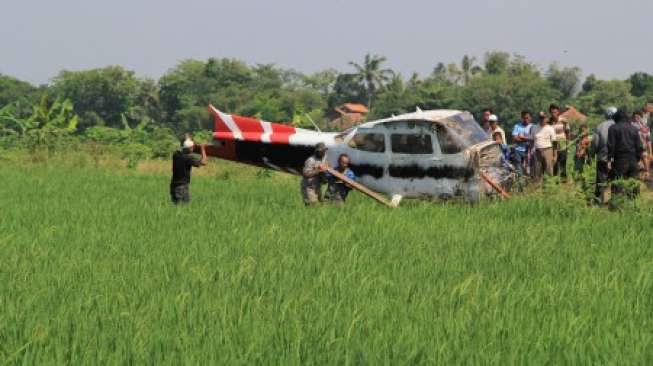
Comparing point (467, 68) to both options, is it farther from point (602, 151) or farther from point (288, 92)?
point (602, 151)

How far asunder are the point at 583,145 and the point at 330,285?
10.4 meters

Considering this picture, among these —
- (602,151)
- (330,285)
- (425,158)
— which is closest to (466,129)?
(425,158)

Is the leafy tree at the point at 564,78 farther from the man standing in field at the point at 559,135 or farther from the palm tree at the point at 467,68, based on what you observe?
the man standing in field at the point at 559,135

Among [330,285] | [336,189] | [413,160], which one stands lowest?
[330,285]

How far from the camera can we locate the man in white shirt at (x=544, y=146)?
14.9m

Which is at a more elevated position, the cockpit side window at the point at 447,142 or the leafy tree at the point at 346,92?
the leafy tree at the point at 346,92

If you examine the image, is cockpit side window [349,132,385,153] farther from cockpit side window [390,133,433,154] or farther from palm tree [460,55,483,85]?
palm tree [460,55,483,85]

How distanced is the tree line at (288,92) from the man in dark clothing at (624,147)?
2687 inches

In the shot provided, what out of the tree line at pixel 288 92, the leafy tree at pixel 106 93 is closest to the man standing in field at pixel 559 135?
the tree line at pixel 288 92

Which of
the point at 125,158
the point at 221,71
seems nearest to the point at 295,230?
the point at 125,158

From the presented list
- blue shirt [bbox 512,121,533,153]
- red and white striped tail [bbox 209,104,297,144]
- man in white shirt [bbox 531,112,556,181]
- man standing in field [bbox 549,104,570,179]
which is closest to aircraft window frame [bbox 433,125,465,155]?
man in white shirt [bbox 531,112,556,181]

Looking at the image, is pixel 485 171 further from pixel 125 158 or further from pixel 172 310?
pixel 125 158

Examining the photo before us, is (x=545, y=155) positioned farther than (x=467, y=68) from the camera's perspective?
No

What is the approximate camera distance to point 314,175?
1270cm
